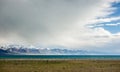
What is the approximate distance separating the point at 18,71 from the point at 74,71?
10.00 meters

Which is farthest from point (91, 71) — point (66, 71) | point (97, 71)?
point (66, 71)

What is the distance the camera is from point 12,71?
46.0 metres

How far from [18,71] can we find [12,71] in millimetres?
1055

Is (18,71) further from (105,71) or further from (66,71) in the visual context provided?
(105,71)

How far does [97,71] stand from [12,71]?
15.1 m

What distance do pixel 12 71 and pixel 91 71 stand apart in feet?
46.0

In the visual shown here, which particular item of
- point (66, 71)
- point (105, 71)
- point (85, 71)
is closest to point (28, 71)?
point (66, 71)

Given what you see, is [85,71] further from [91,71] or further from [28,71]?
[28,71]

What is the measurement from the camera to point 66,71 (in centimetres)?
4600

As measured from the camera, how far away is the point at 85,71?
45.4 m

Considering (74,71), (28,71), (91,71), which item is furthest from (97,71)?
(28,71)

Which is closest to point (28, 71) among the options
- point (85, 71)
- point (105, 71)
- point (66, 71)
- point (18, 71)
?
point (18, 71)

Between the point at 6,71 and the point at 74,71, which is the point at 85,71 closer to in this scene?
the point at 74,71

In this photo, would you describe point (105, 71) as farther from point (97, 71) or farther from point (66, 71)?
point (66, 71)
